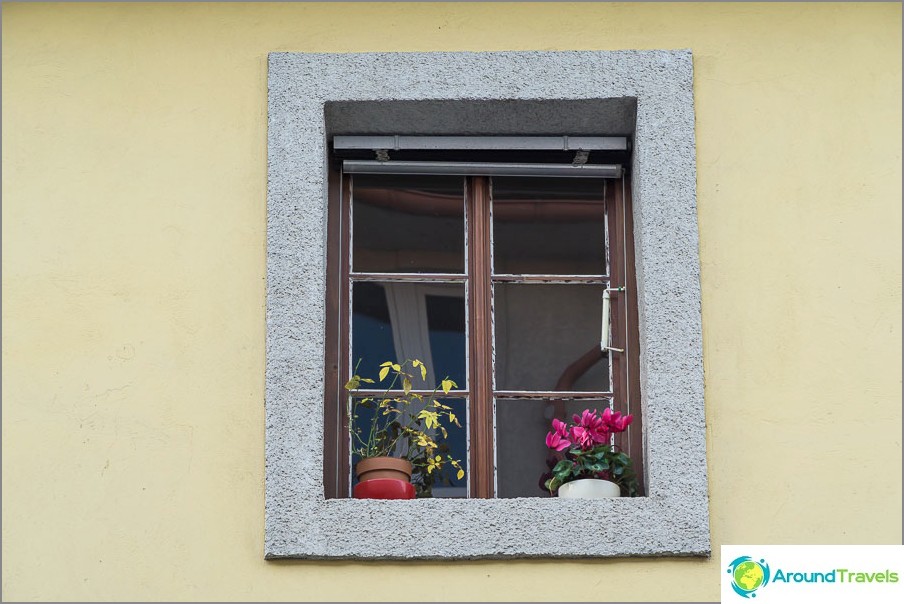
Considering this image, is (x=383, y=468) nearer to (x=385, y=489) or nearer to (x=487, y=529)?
(x=385, y=489)

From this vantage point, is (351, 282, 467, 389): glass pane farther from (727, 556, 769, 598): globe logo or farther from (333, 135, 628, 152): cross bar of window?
(727, 556, 769, 598): globe logo

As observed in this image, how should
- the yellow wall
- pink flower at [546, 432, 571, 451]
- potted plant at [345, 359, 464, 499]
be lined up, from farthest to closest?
potted plant at [345, 359, 464, 499]
pink flower at [546, 432, 571, 451]
the yellow wall

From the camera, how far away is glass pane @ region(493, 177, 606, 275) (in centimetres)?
663

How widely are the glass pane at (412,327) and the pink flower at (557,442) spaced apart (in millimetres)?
415

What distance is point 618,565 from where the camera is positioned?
19.3 feet

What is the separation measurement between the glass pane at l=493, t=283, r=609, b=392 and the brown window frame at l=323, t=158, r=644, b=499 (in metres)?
0.02

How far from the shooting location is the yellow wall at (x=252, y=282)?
19.4 ft

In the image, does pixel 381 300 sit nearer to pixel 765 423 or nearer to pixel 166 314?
pixel 166 314

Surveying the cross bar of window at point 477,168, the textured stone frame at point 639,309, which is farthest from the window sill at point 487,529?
the cross bar of window at point 477,168

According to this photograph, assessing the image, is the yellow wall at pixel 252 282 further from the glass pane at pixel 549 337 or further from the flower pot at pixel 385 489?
the glass pane at pixel 549 337

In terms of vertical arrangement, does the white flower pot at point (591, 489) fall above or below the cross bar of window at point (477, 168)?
below

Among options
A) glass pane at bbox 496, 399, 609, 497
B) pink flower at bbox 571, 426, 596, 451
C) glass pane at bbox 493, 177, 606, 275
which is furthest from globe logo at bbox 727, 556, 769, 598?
glass pane at bbox 493, 177, 606, 275

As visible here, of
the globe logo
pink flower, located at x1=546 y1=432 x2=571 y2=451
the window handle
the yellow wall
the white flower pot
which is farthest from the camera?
the window handle

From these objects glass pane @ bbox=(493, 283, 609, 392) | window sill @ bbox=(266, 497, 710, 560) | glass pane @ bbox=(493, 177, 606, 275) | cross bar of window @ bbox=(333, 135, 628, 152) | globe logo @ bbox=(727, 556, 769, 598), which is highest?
cross bar of window @ bbox=(333, 135, 628, 152)
